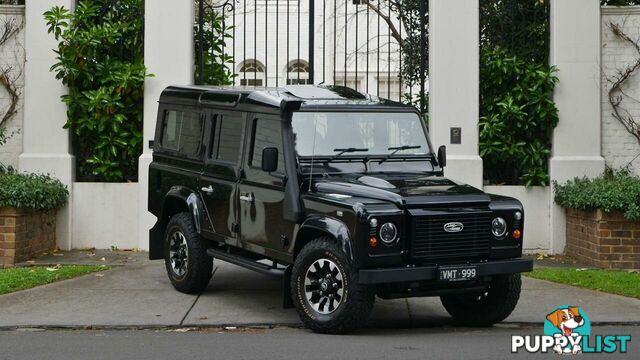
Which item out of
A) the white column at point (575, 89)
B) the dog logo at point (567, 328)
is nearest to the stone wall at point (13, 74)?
the white column at point (575, 89)

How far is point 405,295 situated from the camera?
8719 mm

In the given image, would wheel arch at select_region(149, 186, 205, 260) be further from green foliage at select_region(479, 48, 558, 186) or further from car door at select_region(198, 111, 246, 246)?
green foliage at select_region(479, 48, 558, 186)

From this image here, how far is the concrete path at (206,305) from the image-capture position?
31.3ft

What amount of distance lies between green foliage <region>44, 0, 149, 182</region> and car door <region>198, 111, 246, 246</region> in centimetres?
368

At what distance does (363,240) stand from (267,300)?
2.57 meters

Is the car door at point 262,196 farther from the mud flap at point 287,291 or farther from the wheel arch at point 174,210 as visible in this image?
the wheel arch at point 174,210

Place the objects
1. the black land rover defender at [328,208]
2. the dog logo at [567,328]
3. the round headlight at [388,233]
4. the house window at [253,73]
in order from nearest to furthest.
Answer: the dog logo at [567,328] → the round headlight at [388,233] → the black land rover defender at [328,208] → the house window at [253,73]

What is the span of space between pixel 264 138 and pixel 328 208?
4.67ft

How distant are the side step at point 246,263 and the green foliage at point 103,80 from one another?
418 cm

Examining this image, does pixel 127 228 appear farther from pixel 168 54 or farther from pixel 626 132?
pixel 626 132

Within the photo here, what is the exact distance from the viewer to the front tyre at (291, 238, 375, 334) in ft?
28.0

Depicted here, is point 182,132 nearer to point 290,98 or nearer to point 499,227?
point 290,98

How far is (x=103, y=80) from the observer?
46.8 feet

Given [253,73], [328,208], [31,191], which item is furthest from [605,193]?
[253,73]
